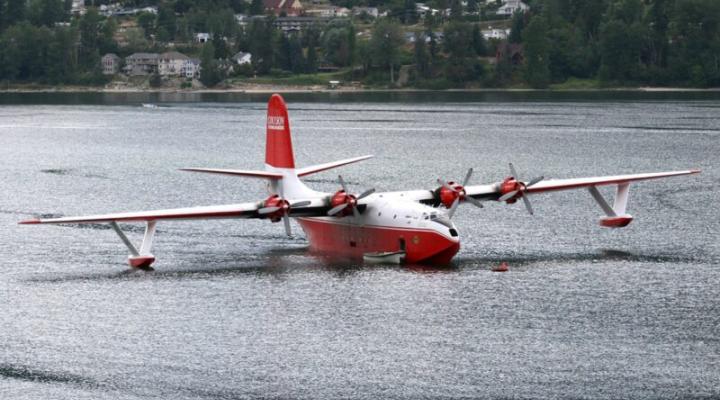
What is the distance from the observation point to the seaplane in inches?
2392

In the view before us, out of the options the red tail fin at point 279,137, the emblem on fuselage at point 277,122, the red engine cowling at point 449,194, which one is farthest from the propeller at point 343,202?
the emblem on fuselage at point 277,122

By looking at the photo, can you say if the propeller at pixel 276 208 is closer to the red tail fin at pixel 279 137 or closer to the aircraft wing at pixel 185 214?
the aircraft wing at pixel 185 214

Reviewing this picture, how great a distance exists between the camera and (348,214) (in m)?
63.6

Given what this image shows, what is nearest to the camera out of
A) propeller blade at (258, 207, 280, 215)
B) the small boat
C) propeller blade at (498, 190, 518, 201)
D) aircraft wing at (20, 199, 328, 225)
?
aircraft wing at (20, 199, 328, 225)

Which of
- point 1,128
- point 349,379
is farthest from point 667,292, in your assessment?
point 1,128

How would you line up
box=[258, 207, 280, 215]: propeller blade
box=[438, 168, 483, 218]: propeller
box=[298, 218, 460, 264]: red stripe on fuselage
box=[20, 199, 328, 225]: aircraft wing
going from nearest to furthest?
box=[20, 199, 328, 225]: aircraft wing → box=[298, 218, 460, 264]: red stripe on fuselage → box=[258, 207, 280, 215]: propeller blade → box=[438, 168, 483, 218]: propeller

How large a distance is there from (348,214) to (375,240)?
1852mm

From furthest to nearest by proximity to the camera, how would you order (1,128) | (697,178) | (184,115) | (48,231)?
1. (184,115)
2. (1,128)
3. (697,178)
4. (48,231)

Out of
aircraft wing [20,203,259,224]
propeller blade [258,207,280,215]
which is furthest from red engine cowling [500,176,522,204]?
aircraft wing [20,203,259,224]

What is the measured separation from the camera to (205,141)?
147125 millimetres

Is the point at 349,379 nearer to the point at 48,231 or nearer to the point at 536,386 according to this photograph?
the point at 536,386

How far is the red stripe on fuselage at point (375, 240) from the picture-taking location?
6066 centimetres

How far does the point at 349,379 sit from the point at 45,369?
35.1ft

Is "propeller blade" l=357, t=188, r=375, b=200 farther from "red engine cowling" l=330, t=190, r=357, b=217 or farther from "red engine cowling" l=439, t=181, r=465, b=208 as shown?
"red engine cowling" l=439, t=181, r=465, b=208
